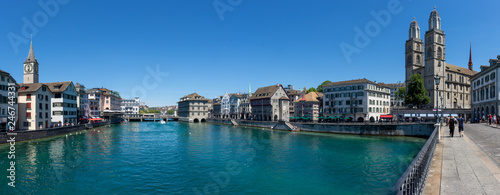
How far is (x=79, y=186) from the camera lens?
21.3 m

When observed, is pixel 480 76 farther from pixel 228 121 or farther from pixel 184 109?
pixel 184 109

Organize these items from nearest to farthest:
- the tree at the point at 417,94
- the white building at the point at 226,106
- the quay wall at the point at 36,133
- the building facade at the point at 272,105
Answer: the quay wall at the point at 36,133
the tree at the point at 417,94
the building facade at the point at 272,105
the white building at the point at 226,106

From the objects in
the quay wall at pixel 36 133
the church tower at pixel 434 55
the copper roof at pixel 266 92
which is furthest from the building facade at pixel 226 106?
the church tower at pixel 434 55

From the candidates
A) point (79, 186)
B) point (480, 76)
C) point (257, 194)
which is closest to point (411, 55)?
point (480, 76)

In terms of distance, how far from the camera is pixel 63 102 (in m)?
72.4

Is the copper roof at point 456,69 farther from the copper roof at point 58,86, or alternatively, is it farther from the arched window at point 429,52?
the copper roof at point 58,86

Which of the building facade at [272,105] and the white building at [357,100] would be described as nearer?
the white building at [357,100]

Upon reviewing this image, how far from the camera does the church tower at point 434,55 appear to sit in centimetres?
9606

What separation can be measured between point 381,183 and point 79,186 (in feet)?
78.8

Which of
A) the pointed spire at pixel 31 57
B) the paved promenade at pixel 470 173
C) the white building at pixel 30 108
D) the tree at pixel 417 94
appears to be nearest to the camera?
the paved promenade at pixel 470 173

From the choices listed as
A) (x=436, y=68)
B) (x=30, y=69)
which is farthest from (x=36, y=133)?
(x=436, y=68)

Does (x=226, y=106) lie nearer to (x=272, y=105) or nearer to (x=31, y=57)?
(x=272, y=105)

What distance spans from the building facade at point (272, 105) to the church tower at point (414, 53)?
49189mm

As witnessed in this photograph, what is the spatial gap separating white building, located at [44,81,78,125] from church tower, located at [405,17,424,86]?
11655 cm
